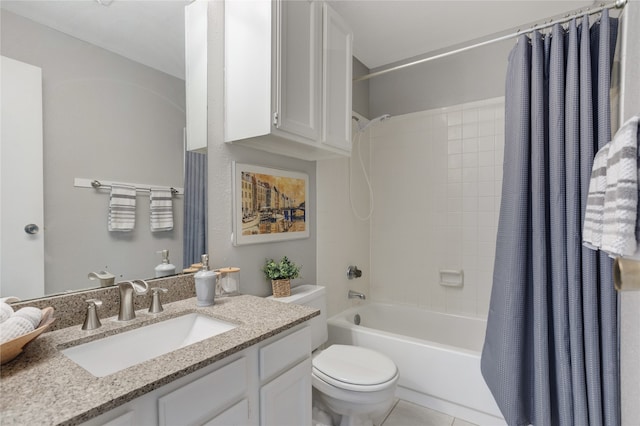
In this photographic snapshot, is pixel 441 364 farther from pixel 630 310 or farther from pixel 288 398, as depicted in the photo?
pixel 288 398

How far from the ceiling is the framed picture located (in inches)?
23.1

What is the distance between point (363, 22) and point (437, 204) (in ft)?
4.95

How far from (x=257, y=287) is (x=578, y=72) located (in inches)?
73.0

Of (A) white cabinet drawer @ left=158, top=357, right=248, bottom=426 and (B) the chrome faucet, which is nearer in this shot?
(A) white cabinet drawer @ left=158, top=357, right=248, bottom=426

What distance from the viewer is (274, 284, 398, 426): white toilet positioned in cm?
142

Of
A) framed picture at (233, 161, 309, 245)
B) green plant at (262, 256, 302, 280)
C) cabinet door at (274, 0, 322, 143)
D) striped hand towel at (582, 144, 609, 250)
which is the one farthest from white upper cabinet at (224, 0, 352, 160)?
striped hand towel at (582, 144, 609, 250)

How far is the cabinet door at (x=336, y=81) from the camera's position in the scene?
65.8 inches

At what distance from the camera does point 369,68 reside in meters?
2.89

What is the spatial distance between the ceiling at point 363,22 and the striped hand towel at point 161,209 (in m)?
0.53

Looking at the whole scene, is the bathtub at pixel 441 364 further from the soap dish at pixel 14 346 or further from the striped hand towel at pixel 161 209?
the soap dish at pixel 14 346

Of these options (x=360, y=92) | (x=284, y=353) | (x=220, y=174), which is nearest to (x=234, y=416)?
(x=284, y=353)

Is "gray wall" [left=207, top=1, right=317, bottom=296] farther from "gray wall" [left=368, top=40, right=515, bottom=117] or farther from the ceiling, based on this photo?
"gray wall" [left=368, top=40, right=515, bottom=117]

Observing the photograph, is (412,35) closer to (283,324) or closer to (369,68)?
(369,68)

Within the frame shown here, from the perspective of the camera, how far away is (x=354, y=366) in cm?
158
